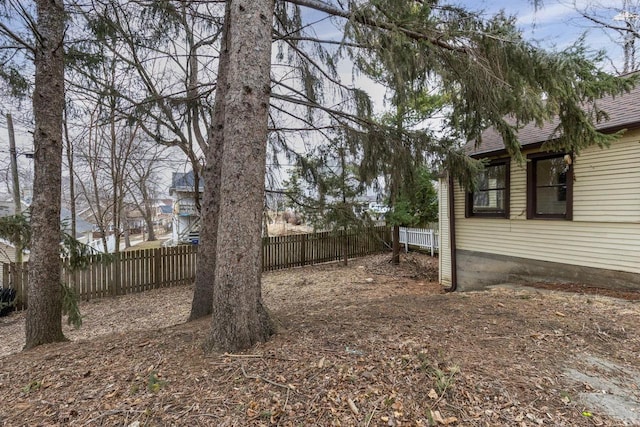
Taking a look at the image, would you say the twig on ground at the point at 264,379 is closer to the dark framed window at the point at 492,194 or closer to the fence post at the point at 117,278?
the dark framed window at the point at 492,194

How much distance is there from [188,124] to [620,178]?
23.9ft

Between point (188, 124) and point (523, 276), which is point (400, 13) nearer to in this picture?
point (188, 124)

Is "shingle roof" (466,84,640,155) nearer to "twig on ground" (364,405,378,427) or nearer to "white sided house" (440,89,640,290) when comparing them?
"white sided house" (440,89,640,290)

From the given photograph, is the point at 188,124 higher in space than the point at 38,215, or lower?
higher

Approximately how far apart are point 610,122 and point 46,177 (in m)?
7.99

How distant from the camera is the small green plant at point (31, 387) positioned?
83.6 inches

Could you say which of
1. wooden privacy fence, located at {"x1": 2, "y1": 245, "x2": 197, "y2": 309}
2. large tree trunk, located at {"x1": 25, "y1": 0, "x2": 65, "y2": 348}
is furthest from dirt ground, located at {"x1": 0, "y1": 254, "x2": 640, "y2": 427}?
wooden privacy fence, located at {"x1": 2, "y1": 245, "x2": 197, "y2": 309}

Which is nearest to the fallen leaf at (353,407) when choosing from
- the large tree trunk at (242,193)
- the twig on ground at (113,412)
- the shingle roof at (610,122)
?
the large tree trunk at (242,193)

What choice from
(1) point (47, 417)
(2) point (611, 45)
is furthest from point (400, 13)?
(2) point (611, 45)

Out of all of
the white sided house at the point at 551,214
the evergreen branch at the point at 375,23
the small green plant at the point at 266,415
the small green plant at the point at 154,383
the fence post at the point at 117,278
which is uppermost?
the evergreen branch at the point at 375,23

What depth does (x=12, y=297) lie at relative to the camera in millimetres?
7160

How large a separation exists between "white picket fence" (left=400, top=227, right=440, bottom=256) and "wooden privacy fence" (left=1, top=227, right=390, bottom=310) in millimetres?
3276

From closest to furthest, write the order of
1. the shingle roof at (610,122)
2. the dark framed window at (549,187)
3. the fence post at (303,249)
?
1. the shingle roof at (610,122)
2. the dark framed window at (549,187)
3. the fence post at (303,249)

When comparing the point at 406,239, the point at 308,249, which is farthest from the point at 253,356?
the point at 406,239
